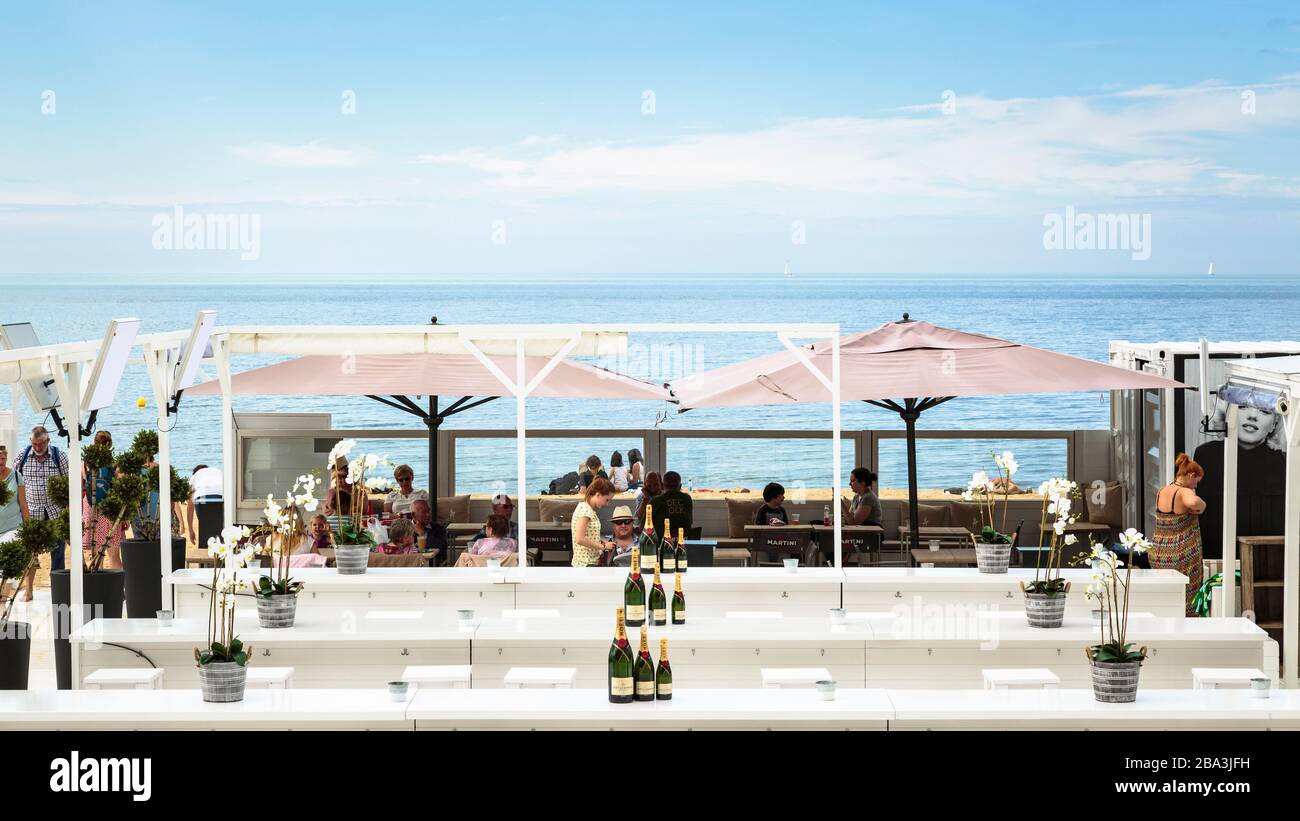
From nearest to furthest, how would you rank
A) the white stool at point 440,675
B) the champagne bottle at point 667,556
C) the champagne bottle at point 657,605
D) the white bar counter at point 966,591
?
1. the white stool at point 440,675
2. the champagne bottle at point 657,605
3. the champagne bottle at point 667,556
4. the white bar counter at point 966,591

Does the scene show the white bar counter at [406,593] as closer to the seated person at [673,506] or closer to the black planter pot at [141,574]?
the black planter pot at [141,574]

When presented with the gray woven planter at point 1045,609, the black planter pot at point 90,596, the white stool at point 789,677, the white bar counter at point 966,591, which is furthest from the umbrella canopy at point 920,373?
the black planter pot at point 90,596

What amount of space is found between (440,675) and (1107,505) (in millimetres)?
9185

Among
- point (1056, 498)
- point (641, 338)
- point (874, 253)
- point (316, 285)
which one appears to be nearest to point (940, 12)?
point (874, 253)

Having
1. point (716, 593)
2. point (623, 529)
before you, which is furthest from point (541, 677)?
point (623, 529)

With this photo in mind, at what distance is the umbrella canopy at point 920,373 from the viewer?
9.41m

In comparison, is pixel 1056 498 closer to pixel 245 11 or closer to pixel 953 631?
pixel 953 631

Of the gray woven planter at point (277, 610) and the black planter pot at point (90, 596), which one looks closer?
the gray woven planter at point (277, 610)

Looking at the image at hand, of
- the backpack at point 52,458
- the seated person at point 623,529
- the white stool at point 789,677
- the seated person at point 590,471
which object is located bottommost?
the white stool at point 789,677

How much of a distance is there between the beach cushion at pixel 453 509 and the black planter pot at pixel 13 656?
588 centimetres

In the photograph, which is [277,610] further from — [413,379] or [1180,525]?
[1180,525]

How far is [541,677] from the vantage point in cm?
573
